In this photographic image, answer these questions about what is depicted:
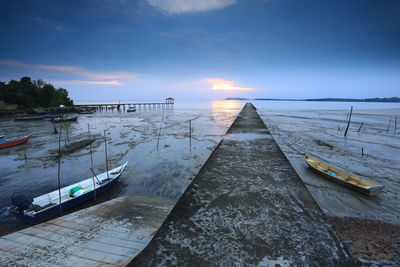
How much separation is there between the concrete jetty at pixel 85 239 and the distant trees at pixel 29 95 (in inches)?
2781

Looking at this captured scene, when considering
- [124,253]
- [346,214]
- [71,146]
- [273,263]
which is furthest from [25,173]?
[346,214]

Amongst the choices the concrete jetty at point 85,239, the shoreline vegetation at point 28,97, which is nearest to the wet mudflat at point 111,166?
the concrete jetty at point 85,239

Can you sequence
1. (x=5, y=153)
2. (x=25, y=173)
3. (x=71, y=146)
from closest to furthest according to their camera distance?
(x=25, y=173), (x=5, y=153), (x=71, y=146)

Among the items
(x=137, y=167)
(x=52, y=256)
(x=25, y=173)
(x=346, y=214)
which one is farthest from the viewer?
(x=137, y=167)

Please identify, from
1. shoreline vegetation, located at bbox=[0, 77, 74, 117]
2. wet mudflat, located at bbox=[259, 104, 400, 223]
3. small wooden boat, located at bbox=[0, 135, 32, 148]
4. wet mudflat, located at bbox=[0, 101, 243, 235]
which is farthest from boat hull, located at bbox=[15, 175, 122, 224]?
shoreline vegetation, located at bbox=[0, 77, 74, 117]

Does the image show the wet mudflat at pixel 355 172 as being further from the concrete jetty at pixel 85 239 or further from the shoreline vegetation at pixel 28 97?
the shoreline vegetation at pixel 28 97

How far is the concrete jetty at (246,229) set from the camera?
117 inches

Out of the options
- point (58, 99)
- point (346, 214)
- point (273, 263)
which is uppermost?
point (58, 99)

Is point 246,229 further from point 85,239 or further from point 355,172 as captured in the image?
point 355,172

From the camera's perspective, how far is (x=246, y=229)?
3.63 meters

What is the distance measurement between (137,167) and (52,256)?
914cm

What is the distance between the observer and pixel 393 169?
11.6 metres

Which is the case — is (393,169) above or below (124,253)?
below

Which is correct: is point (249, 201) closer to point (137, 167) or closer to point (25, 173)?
point (137, 167)
